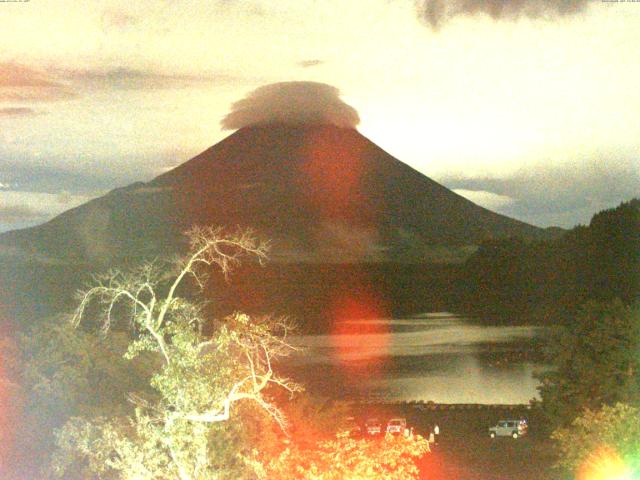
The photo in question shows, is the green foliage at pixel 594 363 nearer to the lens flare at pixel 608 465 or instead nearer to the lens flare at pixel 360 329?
the lens flare at pixel 608 465

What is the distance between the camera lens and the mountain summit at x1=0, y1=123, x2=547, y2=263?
68188mm

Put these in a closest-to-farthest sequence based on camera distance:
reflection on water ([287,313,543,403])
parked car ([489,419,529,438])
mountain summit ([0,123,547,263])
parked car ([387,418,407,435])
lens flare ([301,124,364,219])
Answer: parked car ([387,418,407,435]) < parked car ([489,419,529,438]) < reflection on water ([287,313,543,403]) < mountain summit ([0,123,547,263]) < lens flare ([301,124,364,219])

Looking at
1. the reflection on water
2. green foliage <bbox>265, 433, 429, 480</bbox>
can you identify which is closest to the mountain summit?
the reflection on water

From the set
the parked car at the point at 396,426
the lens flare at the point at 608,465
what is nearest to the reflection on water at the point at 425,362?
the parked car at the point at 396,426

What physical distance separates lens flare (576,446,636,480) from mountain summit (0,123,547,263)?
175ft

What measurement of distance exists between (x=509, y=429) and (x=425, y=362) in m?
32.4

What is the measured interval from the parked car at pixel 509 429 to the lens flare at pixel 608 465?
8562 mm

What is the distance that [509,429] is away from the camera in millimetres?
23094

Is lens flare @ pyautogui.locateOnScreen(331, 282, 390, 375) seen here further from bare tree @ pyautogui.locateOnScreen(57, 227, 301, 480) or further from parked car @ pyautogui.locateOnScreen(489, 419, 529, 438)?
bare tree @ pyautogui.locateOnScreen(57, 227, 301, 480)

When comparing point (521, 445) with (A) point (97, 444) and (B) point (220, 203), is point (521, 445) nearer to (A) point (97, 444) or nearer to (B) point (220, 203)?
(A) point (97, 444)

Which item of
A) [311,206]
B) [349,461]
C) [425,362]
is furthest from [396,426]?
[311,206]

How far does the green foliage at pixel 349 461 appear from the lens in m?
9.52

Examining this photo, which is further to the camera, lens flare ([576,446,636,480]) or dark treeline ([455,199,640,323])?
dark treeline ([455,199,640,323])

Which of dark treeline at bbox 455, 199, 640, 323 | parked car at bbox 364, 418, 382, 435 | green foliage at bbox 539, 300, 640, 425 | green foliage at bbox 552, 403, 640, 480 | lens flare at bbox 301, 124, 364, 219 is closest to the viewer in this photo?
green foliage at bbox 552, 403, 640, 480
